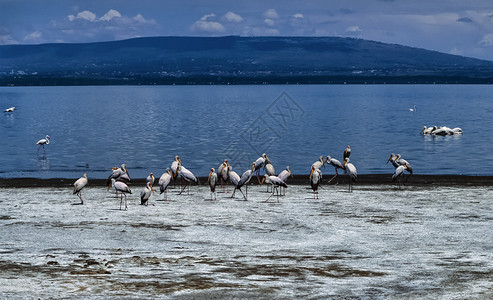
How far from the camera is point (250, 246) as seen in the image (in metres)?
21.8

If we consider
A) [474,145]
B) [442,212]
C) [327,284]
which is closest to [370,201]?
[442,212]

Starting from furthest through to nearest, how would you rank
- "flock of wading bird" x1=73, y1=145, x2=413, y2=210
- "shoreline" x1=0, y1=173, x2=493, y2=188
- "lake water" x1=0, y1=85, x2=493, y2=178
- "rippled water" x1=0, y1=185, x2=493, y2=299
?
"lake water" x1=0, y1=85, x2=493, y2=178, "shoreline" x1=0, y1=173, x2=493, y2=188, "flock of wading bird" x1=73, y1=145, x2=413, y2=210, "rippled water" x1=0, y1=185, x2=493, y2=299

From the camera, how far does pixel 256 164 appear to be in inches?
1425

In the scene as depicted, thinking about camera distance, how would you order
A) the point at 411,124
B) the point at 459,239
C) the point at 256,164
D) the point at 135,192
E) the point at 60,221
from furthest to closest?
the point at 411,124 → the point at 256,164 → the point at 135,192 → the point at 60,221 → the point at 459,239

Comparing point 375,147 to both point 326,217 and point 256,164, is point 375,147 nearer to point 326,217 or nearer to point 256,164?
point 256,164

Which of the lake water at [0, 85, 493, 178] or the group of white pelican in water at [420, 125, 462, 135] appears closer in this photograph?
the lake water at [0, 85, 493, 178]

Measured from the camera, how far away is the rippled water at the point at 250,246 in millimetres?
16750

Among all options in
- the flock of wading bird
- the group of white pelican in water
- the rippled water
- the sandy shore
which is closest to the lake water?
the group of white pelican in water

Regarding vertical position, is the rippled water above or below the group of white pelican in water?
below

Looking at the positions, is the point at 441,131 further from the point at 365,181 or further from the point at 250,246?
the point at 250,246

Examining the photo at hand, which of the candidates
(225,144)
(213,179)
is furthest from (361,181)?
(225,144)

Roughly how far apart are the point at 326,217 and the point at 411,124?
234ft

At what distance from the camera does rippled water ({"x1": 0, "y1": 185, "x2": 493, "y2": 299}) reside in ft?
55.0

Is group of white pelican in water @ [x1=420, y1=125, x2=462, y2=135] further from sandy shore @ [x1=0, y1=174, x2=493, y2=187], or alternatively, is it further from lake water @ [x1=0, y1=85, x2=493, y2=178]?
sandy shore @ [x1=0, y1=174, x2=493, y2=187]
